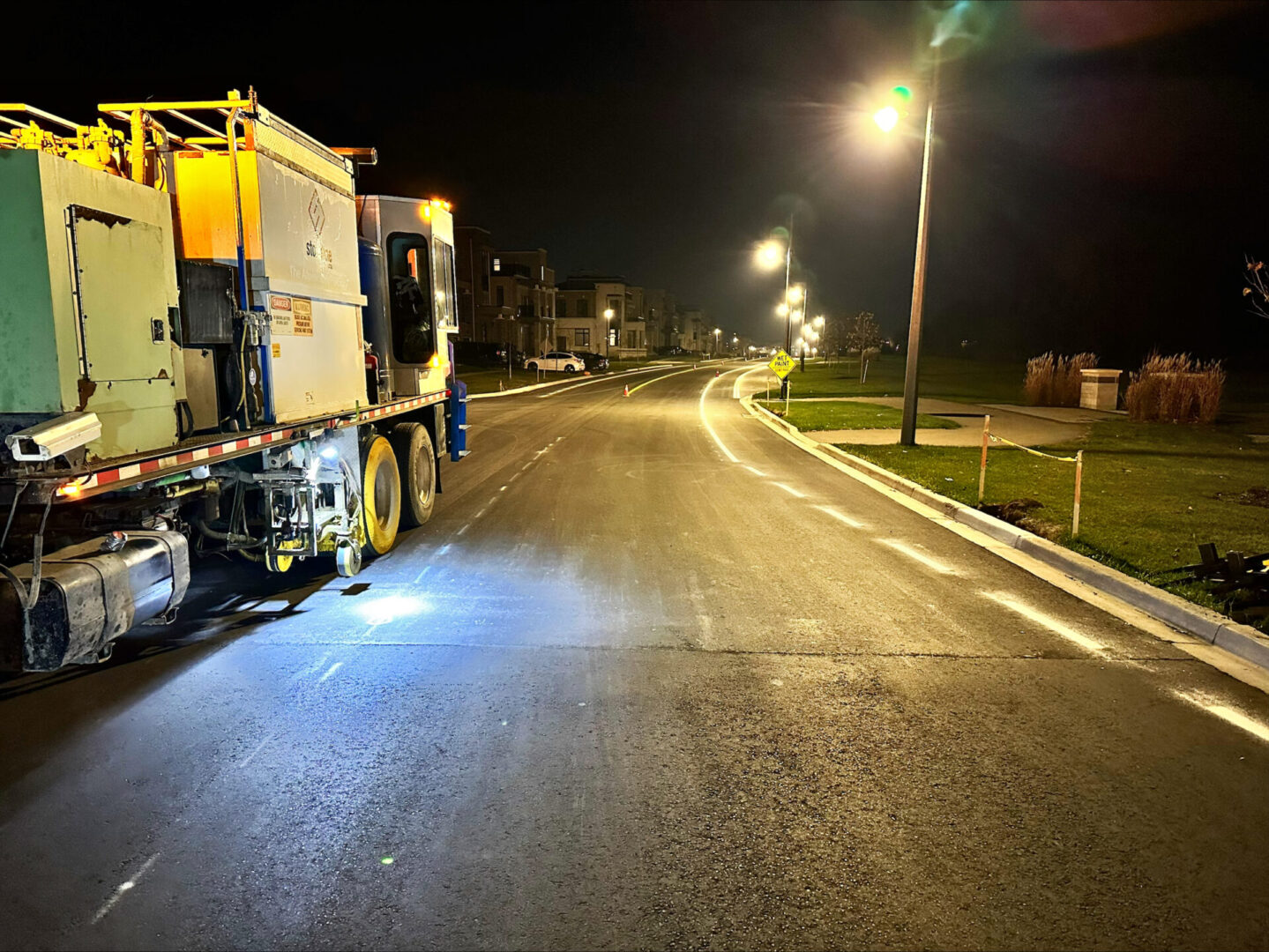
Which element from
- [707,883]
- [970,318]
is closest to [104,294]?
[707,883]

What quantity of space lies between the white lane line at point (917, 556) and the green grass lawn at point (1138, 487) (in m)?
1.43

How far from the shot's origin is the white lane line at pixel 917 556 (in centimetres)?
854

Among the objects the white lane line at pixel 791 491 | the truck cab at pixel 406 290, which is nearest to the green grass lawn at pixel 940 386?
the white lane line at pixel 791 491

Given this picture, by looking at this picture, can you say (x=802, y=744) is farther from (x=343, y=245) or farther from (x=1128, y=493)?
(x=1128, y=493)

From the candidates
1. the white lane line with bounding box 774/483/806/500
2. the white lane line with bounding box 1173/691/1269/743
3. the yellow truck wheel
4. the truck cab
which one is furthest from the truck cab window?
the white lane line with bounding box 1173/691/1269/743

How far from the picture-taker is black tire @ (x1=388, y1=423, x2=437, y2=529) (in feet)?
32.9

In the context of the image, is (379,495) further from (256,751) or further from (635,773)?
(635,773)

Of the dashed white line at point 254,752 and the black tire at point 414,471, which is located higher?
the black tire at point 414,471

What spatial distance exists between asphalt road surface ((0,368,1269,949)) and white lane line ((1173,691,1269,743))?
0.03 meters

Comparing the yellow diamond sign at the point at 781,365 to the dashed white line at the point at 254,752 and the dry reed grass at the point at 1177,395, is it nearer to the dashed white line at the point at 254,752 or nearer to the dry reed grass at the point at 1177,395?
the dry reed grass at the point at 1177,395

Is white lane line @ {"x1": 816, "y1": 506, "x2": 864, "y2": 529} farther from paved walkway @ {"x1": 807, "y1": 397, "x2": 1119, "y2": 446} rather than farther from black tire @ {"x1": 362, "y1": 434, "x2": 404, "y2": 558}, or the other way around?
paved walkway @ {"x1": 807, "y1": 397, "x2": 1119, "y2": 446}

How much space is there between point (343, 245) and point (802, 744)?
250 inches

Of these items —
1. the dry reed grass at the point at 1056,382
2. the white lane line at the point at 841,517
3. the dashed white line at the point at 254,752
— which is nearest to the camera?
the dashed white line at the point at 254,752

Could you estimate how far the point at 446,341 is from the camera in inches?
467
